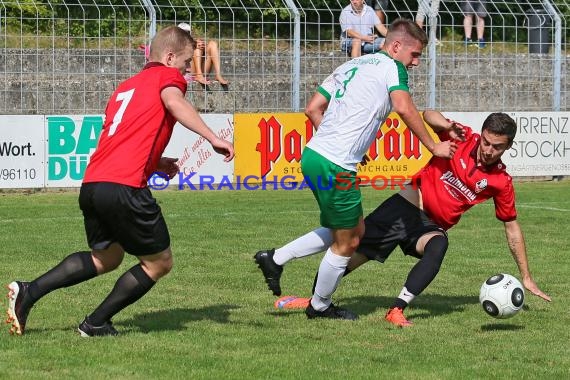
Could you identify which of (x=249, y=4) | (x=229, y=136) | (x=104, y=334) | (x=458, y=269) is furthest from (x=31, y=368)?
(x=249, y=4)

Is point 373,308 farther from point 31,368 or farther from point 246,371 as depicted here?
point 31,368

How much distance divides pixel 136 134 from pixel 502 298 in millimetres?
2648

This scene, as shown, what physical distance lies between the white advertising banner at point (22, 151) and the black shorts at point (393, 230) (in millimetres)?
10086

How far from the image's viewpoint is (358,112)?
25.7 ft

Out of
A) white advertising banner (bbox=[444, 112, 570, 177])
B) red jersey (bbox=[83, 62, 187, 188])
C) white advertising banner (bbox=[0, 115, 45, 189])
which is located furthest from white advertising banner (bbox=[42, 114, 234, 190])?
red jersey (bbox=[83, 62, 187, 188])

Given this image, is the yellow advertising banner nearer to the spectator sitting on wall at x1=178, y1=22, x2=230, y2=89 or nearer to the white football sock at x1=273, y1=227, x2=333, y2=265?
the spectator sitting on wall at x1=178, y1=22, x2=230, y2=89

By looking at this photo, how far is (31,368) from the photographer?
6.47 meters

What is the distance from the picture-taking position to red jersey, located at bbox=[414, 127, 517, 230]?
8328 mm

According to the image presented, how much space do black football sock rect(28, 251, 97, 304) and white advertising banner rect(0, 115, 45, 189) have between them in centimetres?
1051

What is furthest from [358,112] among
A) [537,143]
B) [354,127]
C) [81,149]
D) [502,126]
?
[537,143]

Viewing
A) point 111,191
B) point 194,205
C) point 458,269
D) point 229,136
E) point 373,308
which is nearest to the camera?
point 111,191

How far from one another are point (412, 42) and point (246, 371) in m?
2.61

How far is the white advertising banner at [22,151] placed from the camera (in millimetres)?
17562

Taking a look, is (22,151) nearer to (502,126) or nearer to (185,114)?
(502,126)
